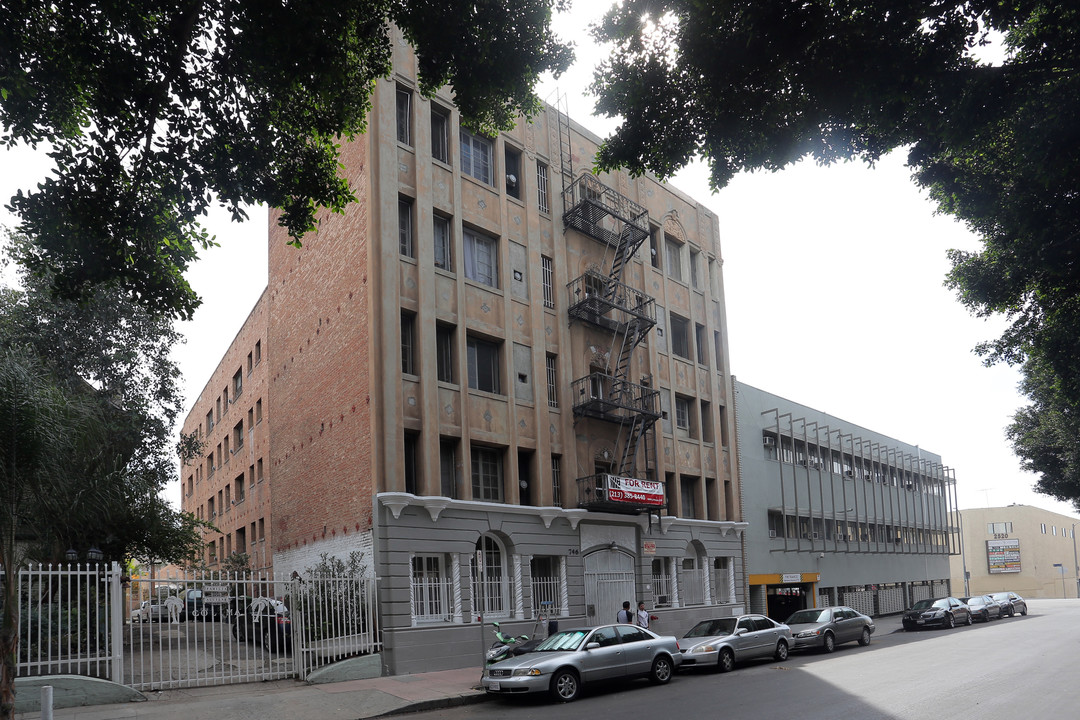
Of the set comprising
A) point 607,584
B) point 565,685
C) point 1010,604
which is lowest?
point 1010,604

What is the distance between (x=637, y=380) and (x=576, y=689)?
14.3 metres

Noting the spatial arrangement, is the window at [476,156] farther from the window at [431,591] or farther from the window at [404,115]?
the window at [431,591]

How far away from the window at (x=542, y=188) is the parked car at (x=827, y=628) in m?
14.5

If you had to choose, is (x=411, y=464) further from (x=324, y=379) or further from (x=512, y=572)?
(x=324, y=379)

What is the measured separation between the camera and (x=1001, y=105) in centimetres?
1080

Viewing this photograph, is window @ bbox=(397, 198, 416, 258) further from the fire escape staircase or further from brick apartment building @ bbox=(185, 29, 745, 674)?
the fire escape staircase

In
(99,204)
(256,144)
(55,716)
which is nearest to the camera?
(99,204)

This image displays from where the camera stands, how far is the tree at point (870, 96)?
10.7 meters

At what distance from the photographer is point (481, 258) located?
24266mm

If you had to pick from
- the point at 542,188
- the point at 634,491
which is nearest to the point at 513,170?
the point at 542,188

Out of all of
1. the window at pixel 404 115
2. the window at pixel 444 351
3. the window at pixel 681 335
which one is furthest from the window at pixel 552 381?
the window at pixel 681 335

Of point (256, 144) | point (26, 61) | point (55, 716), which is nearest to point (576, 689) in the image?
point (55, 716)

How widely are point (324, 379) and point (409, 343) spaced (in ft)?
12.4

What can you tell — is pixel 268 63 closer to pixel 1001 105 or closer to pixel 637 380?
pixel 1001 105
